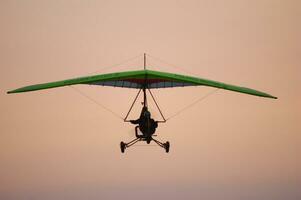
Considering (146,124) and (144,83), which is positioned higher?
(144,83)

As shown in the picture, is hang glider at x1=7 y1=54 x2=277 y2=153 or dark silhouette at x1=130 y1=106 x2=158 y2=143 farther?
dark silhouette at x1=130 y1=106 x2=158 y2=143

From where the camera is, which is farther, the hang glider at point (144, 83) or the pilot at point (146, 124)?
the pilot at point (146, 124)

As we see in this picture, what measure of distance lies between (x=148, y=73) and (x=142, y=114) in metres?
2.44

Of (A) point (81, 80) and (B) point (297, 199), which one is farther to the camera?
(B) point (297, 199)

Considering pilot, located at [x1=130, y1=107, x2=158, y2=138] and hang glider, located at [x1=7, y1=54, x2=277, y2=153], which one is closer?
hang glider, located at [x1=7, y1=54, x2=277, y2=153]

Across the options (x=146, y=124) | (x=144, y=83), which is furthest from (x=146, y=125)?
(x=144, y=83)

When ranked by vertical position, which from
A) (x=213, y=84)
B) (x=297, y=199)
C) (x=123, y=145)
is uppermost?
Answer: (x=297, y=199)

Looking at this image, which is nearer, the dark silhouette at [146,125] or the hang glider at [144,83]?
the hang glider at [144,83]

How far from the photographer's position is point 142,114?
82.3 ft

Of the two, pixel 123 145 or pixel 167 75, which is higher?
pixel 167 75

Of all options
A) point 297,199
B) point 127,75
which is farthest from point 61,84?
point 297,199

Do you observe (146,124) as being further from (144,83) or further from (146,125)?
(144,83)

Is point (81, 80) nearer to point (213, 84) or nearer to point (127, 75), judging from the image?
point (127, 75)

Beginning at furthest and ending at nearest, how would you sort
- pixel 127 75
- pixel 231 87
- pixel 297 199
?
pixel 297 199 → pixel 231 87 → pixel 127 75
